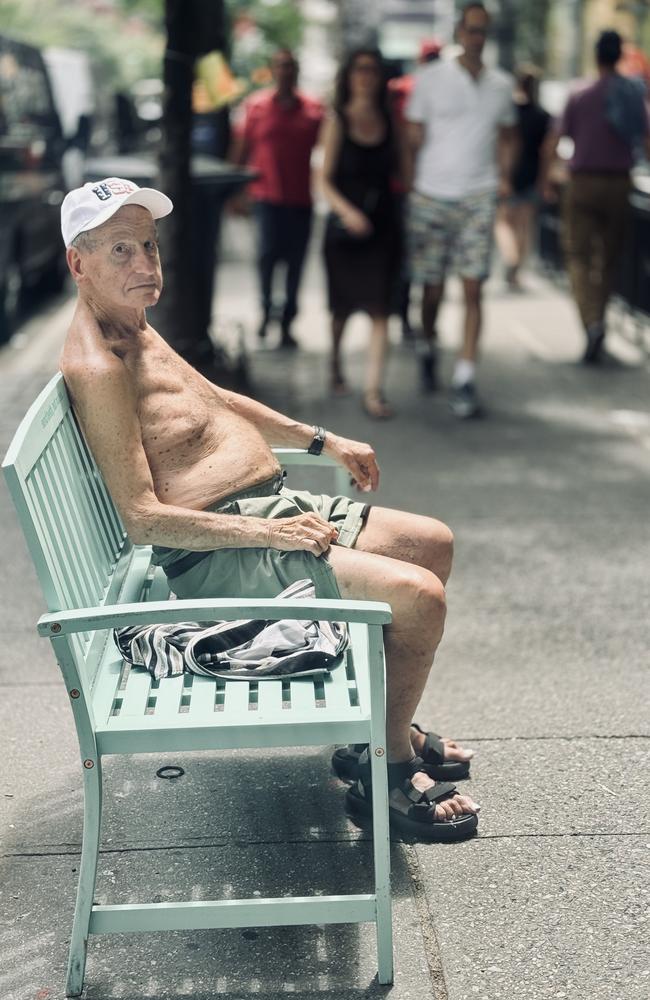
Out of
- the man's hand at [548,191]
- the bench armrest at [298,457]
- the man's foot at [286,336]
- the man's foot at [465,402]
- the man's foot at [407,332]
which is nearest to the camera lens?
the bench armrest at [298,457]

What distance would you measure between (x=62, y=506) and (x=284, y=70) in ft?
24.3

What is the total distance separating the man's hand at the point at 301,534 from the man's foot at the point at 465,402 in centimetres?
520

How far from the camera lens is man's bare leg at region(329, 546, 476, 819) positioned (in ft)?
11.2

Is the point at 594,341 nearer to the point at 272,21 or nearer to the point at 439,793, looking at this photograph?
the point at 439,793

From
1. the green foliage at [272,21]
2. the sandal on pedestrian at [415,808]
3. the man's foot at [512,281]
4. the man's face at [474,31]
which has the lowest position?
the green foliage at [272,21]

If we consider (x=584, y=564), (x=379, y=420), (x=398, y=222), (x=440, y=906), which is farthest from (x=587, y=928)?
(x=398, y=222)

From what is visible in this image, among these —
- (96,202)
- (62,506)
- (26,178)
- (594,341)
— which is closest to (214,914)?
(62,506)

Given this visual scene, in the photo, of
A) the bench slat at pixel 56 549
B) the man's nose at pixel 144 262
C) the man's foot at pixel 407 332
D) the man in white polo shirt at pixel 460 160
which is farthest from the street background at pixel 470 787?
the man's foot at pixel 407 332

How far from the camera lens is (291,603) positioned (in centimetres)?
297

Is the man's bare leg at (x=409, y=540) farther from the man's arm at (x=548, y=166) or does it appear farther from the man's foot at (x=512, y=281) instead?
the man's foot at (x=512, y=281)

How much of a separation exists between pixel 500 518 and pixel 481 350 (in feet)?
14.8

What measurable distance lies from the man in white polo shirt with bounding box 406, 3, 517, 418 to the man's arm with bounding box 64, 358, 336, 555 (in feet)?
16.7

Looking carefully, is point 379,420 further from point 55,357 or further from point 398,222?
point 55,357

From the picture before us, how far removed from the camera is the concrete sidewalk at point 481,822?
308 centimetres
